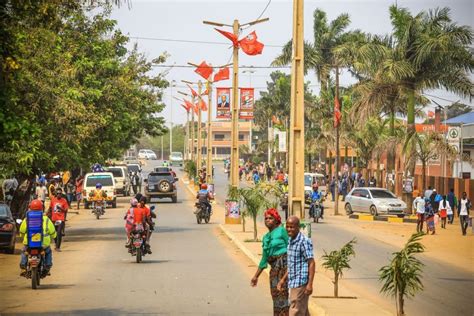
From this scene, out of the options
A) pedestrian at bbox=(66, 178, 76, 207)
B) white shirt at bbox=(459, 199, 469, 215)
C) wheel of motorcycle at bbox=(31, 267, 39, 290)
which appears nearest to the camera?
wheel of motorcycle at bbox=(31, 267, 39, 290)

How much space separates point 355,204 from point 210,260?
26809 millimetres

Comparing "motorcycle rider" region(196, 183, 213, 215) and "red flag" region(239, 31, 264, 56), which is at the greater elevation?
"red flag" region(239, 31, 264, 56)

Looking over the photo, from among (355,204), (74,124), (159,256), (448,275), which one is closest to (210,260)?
(159,256)

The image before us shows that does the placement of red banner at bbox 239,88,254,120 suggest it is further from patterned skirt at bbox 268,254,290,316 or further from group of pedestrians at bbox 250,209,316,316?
group of pedestrians at bbox 250,209,316,316

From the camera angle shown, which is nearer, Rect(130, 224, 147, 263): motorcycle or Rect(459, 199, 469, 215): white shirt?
Rect(130, 224, 147, 263): motorcycle

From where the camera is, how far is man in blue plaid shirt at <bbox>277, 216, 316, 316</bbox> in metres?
11.4

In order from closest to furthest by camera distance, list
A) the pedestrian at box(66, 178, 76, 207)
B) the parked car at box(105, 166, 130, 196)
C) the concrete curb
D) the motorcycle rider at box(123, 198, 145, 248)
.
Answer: the motorcycle rider at box(123, 198, 145, 248)
the concrete curb
the pedestrian at box(66, 178, 76, 207)
the parked car at box(105, 166, 130, 196)

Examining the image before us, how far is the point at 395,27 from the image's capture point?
49438 mm

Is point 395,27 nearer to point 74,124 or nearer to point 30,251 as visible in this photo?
point 74,124

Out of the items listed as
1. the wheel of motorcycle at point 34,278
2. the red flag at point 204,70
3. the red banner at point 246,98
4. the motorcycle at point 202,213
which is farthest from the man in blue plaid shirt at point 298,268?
the red flag at point 204,70

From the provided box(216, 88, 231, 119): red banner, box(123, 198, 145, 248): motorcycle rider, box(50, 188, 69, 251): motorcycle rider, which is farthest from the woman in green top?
box(216, 88, 231, 119): red banner

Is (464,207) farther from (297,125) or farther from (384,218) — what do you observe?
(297,125)

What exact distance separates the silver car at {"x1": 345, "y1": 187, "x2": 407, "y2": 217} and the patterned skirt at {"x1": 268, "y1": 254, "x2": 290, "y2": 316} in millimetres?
36360

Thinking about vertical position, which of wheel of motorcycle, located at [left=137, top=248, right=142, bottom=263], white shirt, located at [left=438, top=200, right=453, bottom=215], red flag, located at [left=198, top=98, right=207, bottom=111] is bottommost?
wheel of motorcycle, located at [left=137, top=248, right=142, bottom=263]
